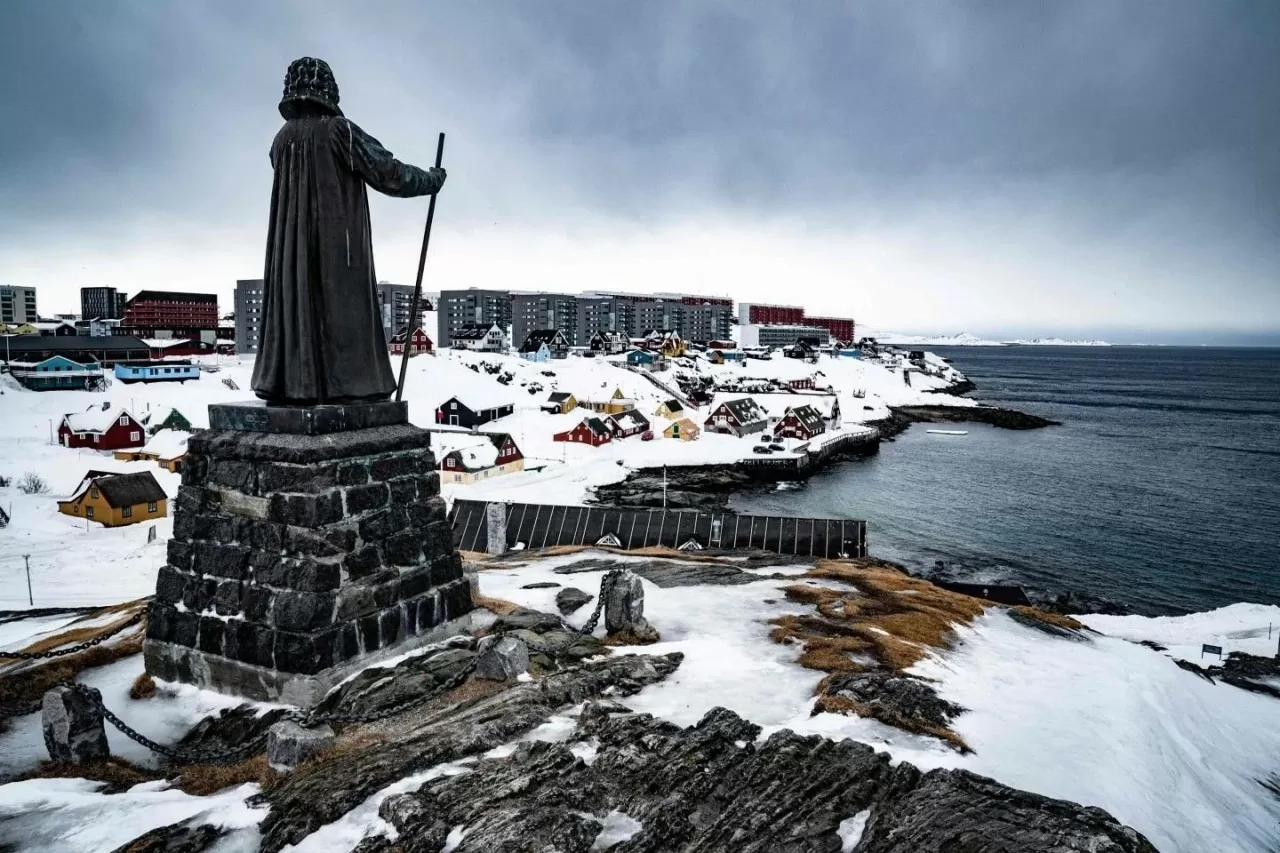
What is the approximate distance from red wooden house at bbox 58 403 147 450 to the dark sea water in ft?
162

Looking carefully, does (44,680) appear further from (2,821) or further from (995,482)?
(995,482)

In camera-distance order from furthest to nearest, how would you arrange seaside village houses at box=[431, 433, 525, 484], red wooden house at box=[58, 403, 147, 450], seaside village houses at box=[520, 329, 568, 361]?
1. seaside village houses at box=[520, 329, 568, 361]
2. seaside village houses at box=[431, 433, 525, 484]
3. red wooden house at box=[58, 403, 147, 450]

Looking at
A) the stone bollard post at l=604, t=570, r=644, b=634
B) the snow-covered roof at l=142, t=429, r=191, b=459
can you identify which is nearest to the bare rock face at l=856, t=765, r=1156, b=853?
the stone bollard post at l=604, t=570, r=644, b=634

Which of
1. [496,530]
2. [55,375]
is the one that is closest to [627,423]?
[496,530]

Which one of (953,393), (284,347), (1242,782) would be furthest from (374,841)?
(953,393)

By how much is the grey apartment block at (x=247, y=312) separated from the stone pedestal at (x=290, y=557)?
112 meters

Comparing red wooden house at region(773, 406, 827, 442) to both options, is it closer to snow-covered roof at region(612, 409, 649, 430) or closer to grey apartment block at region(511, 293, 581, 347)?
snow-covered roof at region(612, 409, 649, 430)

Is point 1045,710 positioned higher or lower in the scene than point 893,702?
lower

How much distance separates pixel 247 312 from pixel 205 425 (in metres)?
50.9

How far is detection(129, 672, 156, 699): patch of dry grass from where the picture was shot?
884 cm

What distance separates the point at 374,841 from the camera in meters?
6.03

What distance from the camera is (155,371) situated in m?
80.8

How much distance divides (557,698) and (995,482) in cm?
6575

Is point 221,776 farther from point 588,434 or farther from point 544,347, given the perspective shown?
point 544,347
